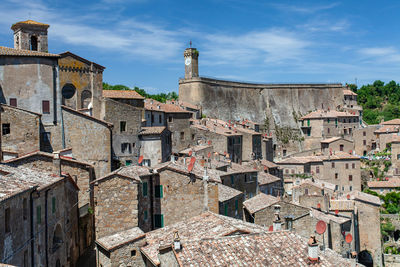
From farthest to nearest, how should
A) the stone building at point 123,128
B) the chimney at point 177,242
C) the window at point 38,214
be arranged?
the stone building at point 123,128
the window at point 38,214
the chimney at point 177,242

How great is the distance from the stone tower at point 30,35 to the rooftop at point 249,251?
23900 millimetres

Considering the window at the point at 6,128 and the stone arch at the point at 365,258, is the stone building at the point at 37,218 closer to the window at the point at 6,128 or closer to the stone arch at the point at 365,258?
the window at the point at 6,128

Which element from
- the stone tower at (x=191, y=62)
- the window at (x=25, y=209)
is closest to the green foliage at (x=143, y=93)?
the stone tower at (x=191, y=62)

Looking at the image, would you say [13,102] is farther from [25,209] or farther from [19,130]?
[25,209]

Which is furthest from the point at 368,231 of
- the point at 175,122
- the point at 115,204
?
the point at 115,204

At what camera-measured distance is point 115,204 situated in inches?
870

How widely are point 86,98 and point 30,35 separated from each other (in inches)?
247

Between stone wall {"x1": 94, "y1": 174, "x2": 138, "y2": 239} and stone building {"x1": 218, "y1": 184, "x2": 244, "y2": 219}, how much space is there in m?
5.76

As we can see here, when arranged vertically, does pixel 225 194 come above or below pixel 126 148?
below

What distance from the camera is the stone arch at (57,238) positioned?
2107 cm

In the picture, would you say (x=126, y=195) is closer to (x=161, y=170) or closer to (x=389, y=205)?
(x=161, y=170)

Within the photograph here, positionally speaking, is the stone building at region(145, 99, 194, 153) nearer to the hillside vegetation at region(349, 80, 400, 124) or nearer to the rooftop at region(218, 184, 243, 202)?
the rooftop at region(218, 184, 243, 202)

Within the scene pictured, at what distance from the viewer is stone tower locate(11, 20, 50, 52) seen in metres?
33.3

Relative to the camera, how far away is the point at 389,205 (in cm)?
5462
